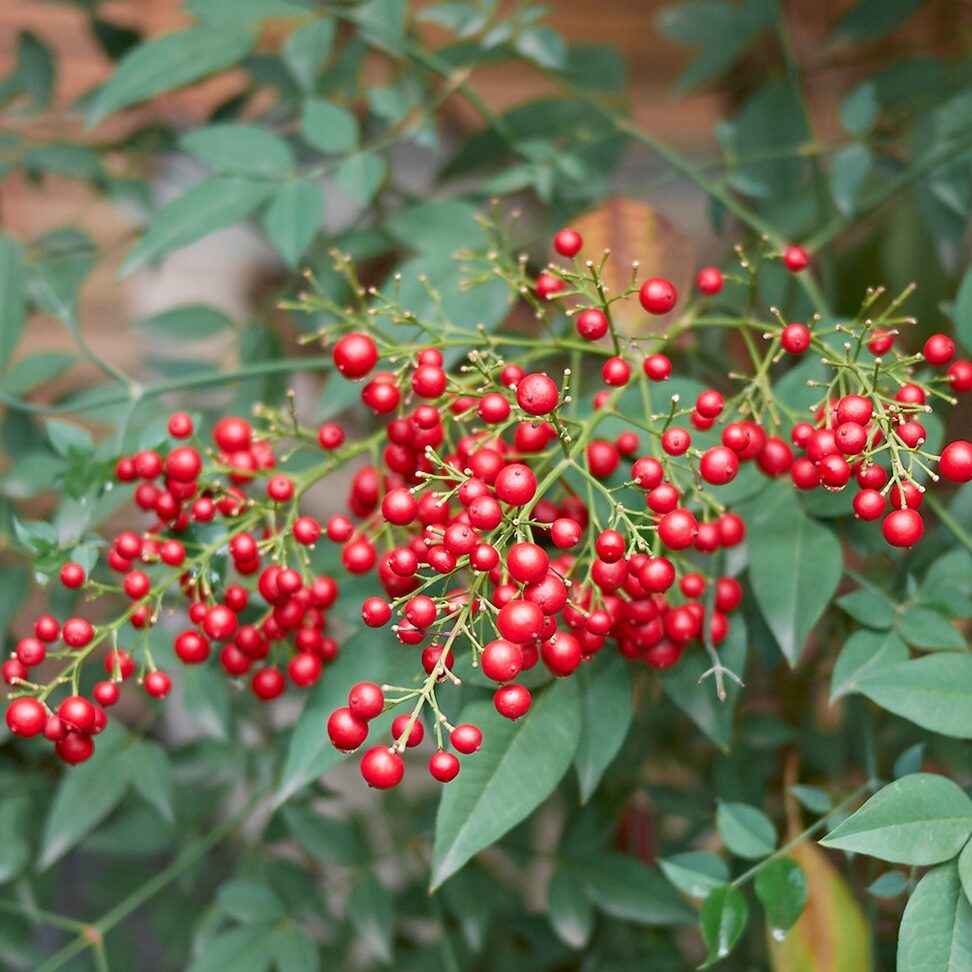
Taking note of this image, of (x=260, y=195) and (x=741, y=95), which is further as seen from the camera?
(x=741, y=95)

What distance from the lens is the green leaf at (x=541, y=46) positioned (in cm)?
80

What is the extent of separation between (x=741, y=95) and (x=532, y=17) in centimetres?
49

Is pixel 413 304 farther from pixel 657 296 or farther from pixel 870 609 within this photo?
pixel 870 609

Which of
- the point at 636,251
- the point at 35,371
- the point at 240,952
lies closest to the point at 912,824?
the point at 636,251

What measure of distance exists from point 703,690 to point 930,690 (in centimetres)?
13

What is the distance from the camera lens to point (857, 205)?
0.78 metres

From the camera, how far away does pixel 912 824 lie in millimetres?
467

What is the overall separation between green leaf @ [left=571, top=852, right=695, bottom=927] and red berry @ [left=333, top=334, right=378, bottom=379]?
1.42ft

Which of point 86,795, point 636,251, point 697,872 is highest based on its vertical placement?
point 636,251

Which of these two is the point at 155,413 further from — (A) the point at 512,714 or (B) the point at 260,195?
(A) the point at 512,714

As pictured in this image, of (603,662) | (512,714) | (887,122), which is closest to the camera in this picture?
(512,714)

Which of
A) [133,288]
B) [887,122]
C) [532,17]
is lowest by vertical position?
[133,288]

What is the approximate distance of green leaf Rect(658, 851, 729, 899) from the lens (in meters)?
0.56

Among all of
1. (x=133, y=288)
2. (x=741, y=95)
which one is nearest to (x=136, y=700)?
(x=133, y=288)
